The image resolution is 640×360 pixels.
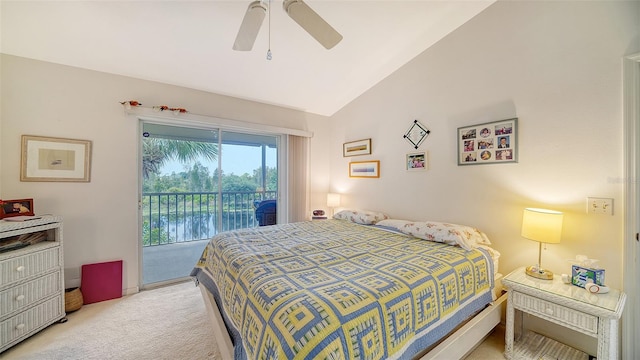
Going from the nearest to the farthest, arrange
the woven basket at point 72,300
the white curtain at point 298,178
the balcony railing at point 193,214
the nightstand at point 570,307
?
the nightstand at point 570,307 → the woven basket at point 72,300 → the balcony railing at point 193,214 → the white curtain at point 298,178

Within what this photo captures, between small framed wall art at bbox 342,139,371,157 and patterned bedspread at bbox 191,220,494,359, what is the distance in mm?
1679

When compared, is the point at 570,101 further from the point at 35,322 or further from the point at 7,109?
the point at 7,109

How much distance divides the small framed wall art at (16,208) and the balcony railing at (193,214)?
1.08 metres

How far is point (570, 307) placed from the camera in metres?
1.49

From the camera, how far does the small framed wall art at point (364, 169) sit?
341cm

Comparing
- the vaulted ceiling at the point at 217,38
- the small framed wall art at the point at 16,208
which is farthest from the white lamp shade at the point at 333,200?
the small framed wall art at the point at 16,208

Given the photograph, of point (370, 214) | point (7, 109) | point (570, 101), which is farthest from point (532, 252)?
point (7, 109)

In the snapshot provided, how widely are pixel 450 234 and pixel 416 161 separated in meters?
1.08

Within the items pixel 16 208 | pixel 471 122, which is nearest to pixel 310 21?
pixel 471 122

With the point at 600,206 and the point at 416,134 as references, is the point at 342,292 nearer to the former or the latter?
the point at 600,206

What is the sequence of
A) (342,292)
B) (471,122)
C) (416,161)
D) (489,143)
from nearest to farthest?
(342,292) → (489,143) → (471,122) → (416,161)

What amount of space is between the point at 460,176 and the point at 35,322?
4.08 meters

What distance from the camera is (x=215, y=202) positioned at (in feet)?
11.5

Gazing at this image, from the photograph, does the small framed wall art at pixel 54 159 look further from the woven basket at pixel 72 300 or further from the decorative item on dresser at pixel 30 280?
the woven basket at pixel 72 300
